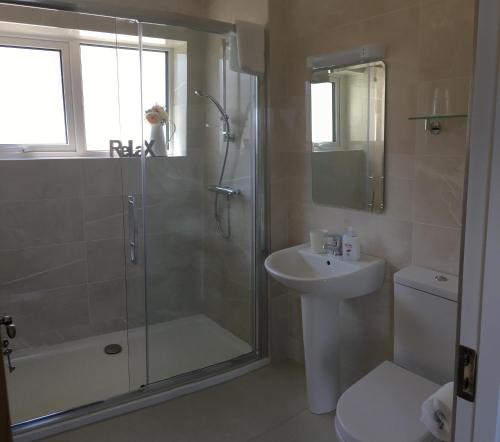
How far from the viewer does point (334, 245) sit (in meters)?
2.34

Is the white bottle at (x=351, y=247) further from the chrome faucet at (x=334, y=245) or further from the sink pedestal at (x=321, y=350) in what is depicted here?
the sink pedestal at (x=321, y=350)

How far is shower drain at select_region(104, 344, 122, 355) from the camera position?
300cm

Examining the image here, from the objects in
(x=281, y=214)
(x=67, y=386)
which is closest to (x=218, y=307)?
(x=281, y=214)

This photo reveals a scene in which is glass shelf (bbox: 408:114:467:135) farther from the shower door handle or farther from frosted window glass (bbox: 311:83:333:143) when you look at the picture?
the shower door handle

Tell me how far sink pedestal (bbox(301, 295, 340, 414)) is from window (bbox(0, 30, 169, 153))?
61.7 inches

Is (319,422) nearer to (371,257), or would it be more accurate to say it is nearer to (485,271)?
(371,257)

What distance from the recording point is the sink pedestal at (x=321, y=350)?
2.24 metres

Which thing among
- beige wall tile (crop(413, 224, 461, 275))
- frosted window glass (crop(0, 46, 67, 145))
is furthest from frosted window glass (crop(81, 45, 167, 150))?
beige wall tile (crop(413, 224, 461, 275))

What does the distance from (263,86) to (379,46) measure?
760 mm

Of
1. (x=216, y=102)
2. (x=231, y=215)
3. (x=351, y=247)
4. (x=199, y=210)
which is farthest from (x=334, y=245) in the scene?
(x=216, y=102)

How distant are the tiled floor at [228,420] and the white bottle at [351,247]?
827mm

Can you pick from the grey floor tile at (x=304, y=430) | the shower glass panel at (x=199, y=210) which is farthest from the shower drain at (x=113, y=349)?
the grey floor tile at (x=304, y=430)

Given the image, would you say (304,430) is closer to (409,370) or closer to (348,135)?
(409,370)

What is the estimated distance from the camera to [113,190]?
3.03 metres
